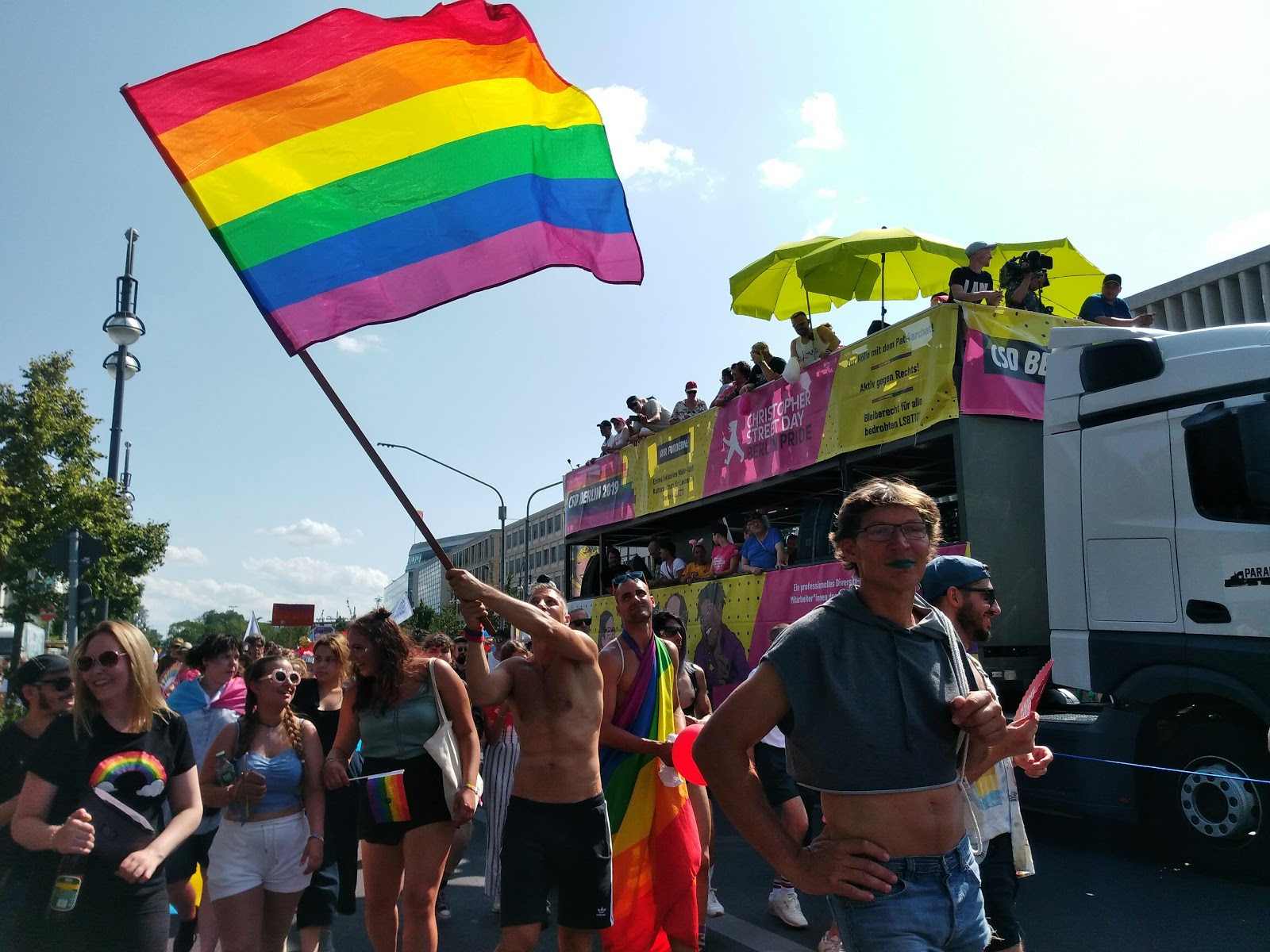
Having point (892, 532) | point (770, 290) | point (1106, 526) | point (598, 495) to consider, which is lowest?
point (892, 532)

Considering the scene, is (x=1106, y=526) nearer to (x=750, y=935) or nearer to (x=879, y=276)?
(x=750, y=935)

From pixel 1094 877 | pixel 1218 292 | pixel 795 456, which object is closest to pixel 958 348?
pixel 795 456

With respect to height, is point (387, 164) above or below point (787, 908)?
above

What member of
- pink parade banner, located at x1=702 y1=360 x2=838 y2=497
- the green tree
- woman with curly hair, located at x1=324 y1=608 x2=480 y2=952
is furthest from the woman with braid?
the green tree

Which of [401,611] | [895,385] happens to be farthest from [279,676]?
[401,611]

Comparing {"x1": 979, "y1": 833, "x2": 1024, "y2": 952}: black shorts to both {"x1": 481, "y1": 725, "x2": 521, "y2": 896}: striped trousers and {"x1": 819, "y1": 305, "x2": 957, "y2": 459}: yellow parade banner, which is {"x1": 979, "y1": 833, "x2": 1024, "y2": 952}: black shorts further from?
{"x1": 819, "y1": 305, "x2": 957, "y2": 459}: yellow parade banner

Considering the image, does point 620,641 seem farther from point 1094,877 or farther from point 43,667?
point 1094,877

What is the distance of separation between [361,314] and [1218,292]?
92.0 ft

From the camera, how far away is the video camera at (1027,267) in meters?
9.41

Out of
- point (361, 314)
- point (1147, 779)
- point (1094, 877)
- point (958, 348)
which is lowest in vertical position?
point (1094, 877)

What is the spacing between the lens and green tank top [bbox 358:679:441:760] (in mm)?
4602

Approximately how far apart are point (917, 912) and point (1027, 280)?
8.38 meters

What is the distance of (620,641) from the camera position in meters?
4.86

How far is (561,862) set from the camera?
3.97m
